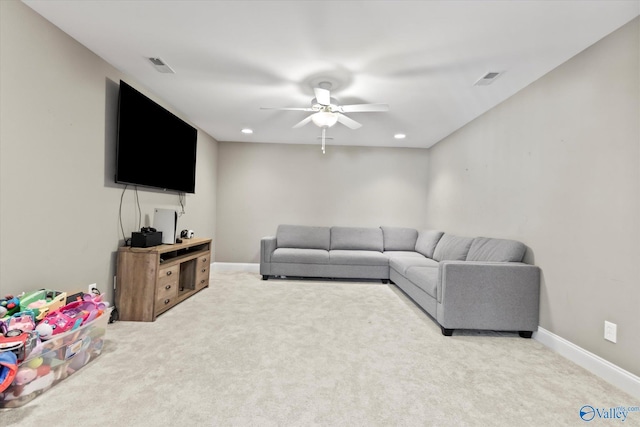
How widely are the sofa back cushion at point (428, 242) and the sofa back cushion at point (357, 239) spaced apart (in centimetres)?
65

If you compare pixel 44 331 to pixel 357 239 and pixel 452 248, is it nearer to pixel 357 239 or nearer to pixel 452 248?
pixel 452 248

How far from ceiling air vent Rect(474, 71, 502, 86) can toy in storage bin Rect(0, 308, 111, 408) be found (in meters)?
3.70

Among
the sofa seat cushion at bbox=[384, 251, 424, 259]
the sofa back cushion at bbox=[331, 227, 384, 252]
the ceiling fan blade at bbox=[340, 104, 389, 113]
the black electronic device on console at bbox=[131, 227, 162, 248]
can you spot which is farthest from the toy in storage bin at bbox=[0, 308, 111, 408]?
the sofa seat cushion at bbox=[384, 251, 424, 259]

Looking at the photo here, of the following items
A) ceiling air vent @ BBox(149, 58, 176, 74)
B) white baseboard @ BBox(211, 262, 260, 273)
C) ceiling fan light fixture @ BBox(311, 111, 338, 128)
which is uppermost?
ceiling air vent @ BBox(149, 58, 176, 74)

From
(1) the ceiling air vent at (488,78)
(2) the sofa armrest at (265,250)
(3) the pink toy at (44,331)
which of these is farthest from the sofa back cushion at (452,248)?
(3) the pink toy at (44,331)

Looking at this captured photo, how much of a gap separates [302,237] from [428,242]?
2097mm

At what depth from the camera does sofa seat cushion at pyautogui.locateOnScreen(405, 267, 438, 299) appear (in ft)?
9.16

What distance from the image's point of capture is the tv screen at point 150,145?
104 inches

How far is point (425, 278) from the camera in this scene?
9.83ft

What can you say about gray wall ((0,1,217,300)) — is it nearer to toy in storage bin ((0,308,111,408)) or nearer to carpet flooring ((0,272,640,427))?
toy in storage bin ((0,308,111,408))

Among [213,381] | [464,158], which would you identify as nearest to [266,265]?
[213,381]

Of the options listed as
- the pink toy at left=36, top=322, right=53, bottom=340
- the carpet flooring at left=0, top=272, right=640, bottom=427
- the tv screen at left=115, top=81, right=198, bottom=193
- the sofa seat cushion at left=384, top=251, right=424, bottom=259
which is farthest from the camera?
the sofa seat cushion at left=384, top=251, right=424, bottom=259

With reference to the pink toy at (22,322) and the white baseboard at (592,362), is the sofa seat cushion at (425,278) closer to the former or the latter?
the white baseboard at (592,362)

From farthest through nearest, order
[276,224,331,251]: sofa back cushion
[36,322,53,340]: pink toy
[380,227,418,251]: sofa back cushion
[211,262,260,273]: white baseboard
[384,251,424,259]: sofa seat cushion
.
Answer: [211,262,260,273]: white baseboard → [380,227,418,251]: sofa back cushion → [276,224,331,251]: sofa back cushion → [384,251,424,259]: sofa seat cushion → [36,322,53,340]: pink toy
